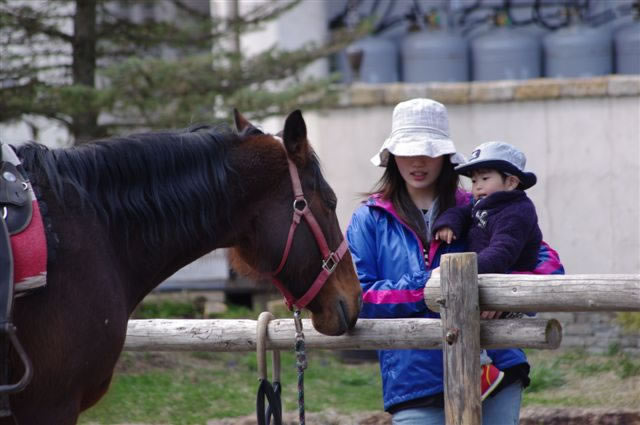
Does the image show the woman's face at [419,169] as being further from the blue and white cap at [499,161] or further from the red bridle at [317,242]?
the red bridle at [317,242]

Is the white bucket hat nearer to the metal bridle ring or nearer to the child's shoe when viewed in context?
the metal bridle ring

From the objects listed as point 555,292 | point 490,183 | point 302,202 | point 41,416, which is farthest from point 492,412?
point 41,416

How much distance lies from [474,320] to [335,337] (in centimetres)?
54

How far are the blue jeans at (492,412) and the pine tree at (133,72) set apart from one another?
4048 mm

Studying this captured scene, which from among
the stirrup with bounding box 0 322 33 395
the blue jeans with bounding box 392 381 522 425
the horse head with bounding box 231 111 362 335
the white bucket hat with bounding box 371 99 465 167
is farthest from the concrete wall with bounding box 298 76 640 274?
the stirrup with bounding box 0 322 33 395

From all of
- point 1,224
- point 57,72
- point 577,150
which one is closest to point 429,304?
point 1,224

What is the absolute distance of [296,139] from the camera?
9.96 feet

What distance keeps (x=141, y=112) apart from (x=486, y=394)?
479cm

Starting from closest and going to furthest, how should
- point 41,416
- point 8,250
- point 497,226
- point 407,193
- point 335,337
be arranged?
point 8,250, point 41,416, point 497,226, point 407,193, point 335,337

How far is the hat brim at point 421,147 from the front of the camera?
3332 millimetres

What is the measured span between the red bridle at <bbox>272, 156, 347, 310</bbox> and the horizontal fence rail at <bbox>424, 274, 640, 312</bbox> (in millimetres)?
451

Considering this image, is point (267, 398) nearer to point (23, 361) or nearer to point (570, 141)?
point (23, 361)

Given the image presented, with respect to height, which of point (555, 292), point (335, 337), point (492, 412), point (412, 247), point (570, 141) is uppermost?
point (570, 141)

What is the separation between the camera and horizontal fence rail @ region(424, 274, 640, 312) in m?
3.29
